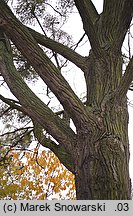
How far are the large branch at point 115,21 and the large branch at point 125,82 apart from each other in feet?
1.16

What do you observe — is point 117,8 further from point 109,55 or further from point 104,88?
point 104,88

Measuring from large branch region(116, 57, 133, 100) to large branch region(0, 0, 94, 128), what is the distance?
21cm

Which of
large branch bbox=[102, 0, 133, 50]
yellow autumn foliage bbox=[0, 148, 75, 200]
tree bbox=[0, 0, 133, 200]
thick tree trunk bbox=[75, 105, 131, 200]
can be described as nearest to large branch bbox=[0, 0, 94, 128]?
tree bbox=[0, 0, 133, 200]

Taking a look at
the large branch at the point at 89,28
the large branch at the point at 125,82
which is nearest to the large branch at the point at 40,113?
Result: the large branch at the point at 125,82

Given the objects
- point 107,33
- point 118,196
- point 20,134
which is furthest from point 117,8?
point 20,134

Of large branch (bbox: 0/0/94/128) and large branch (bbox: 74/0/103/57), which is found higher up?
large branch (bbox: 74/0/103/57)

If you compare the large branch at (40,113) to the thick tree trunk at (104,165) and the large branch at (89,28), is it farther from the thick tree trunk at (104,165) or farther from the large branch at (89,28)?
the large branch at (89,28)

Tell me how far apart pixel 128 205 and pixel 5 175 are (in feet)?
10.0

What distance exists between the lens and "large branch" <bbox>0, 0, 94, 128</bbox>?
1.45 metres

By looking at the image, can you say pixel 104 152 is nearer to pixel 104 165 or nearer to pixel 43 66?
pixel 104 165

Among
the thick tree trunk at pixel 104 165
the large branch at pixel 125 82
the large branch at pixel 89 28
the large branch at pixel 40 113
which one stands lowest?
the thick tree trunk at pixel 104 165

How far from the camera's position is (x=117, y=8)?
Answer: 183 centimetres

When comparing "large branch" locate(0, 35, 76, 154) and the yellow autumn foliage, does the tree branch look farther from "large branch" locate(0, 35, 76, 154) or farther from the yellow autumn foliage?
the yellow autumn foliage

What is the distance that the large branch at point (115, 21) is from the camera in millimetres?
1742
